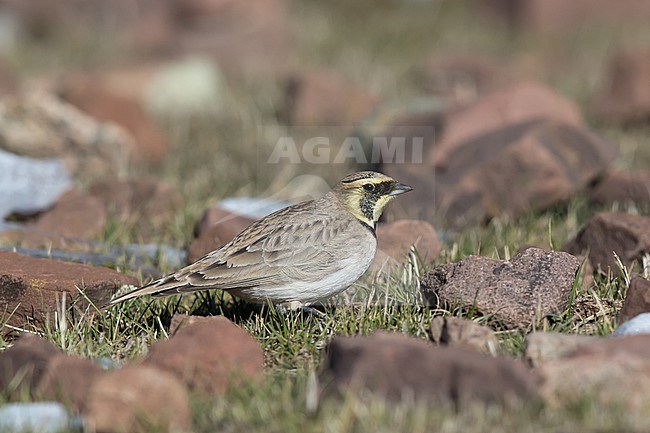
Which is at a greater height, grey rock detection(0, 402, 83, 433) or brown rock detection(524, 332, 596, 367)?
brown rock detection(524, 332, 596, 367)

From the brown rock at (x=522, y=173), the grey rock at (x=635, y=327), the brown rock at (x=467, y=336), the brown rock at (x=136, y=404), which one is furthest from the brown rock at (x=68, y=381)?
the brown rock at (x=522, y=173)

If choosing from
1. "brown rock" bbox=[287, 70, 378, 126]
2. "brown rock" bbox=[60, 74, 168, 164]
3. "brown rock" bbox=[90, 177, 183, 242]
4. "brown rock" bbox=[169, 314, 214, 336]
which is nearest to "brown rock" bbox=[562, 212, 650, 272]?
"brown rock" bbox=[169, 314, 214, 336]

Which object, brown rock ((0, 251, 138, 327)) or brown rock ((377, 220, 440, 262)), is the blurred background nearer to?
brown rock ((377, 220, 440, 262))

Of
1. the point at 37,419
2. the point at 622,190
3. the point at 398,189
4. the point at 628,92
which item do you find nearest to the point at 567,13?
the point at 628,92

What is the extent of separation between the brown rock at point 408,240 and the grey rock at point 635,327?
1.54 metres

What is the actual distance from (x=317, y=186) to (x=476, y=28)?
6.46 metres

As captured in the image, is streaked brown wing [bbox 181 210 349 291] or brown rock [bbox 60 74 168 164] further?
brown rock [bbox 60 74 168 164]

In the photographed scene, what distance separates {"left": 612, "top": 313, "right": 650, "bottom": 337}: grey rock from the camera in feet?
14.7

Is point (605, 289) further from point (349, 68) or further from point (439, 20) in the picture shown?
point (439, 20)

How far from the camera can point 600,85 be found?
11148mm

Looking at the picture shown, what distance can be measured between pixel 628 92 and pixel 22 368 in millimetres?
7402

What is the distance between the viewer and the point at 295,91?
34.5 ft

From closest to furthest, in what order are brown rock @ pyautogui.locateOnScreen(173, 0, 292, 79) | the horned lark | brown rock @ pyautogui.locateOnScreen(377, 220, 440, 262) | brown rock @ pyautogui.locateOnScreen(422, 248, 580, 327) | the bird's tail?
brown rock @ pyautogui.locateOnScreen(422, 248, 580, 327)
the bird's tail
the horned lark
brown rock @ pyautogui.locateOnScreen(377, 220, 440, 262)
brown rock @ pyautogui.locateOnScreen(173, 0, 292, 79)

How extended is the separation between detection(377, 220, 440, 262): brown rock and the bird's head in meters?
0.42
